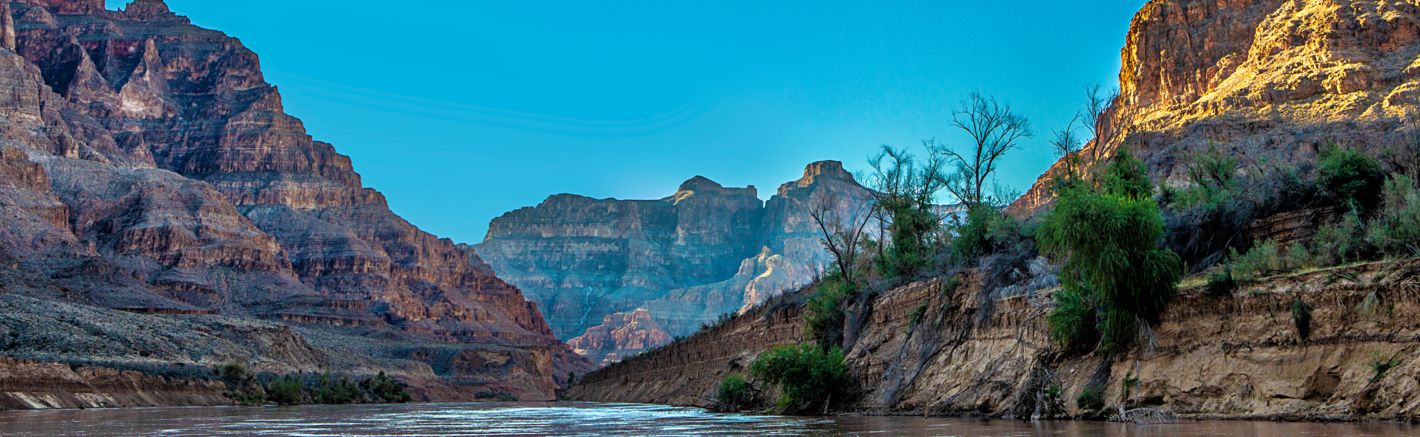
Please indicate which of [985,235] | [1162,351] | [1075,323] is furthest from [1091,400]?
[985,235]

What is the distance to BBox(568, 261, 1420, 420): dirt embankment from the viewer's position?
16.0 m

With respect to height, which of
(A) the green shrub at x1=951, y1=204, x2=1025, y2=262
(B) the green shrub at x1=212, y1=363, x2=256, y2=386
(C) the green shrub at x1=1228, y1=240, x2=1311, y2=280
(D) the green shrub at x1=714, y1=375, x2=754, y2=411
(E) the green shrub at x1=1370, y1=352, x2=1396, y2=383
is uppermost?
(A) the green shrub at x1=951, y1=204, x2=1025, y2=262

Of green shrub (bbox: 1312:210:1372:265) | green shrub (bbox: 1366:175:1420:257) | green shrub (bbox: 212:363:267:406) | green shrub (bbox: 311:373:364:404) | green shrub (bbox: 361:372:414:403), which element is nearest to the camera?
green shrub (bbox: 1366:175:1420:257)

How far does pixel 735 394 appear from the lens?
38844 millimetres

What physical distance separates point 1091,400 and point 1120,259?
107 inches

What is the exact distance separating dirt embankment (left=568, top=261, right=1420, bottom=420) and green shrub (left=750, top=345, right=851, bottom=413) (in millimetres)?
750

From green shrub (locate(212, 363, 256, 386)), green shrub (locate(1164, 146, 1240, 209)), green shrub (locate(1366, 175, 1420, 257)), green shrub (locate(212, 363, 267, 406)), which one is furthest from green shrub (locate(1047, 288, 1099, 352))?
green shrub (locate(212, 363, 256, 386))

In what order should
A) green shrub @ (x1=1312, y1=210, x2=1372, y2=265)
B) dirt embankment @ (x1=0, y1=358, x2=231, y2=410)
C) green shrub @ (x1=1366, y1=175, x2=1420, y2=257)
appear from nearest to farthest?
green shrub @ (x1=1366, y1=175, x2=1420, y2=257) → green shrub @ (x1=1312, y1=210, x2=1372, y2=265) → dirt embankment @ (x1=0, y1=358, x2=231, y2=410)

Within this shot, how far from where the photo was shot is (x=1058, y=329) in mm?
22094

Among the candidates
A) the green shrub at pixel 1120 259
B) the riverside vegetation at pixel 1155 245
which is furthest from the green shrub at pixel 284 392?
the green shrub at pixel 1120 259

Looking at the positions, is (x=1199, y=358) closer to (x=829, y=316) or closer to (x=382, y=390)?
(x=829, y=316)

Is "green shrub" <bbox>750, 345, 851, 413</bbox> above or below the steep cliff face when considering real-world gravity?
below

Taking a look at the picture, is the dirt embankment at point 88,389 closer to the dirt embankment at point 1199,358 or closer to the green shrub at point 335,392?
the green shrub at point 335,392

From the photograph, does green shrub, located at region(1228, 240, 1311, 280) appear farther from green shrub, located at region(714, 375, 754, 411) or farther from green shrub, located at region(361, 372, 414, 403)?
green shrub, located at region(361, 372, 414, 403)
